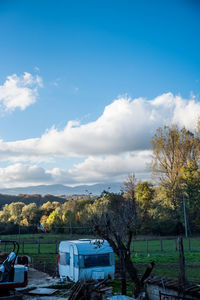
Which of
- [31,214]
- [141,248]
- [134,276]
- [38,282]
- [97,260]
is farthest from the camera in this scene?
[31,214]

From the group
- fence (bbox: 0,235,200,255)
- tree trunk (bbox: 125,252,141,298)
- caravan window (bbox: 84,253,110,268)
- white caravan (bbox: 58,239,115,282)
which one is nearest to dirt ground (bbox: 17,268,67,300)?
white caravan (bbox: 58,239,115,282)

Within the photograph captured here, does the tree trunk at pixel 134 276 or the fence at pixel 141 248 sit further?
the fence at pixel 141 248

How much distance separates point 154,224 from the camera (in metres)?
50.7

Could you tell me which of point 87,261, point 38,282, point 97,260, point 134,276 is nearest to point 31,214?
point 38,282

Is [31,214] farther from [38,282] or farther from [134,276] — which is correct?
[134,276]

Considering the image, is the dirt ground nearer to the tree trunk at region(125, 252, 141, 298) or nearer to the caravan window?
the caravan window

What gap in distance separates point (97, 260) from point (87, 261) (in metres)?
0.55

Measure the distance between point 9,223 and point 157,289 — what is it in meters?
53.9

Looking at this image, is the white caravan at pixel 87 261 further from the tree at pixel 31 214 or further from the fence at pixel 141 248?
the tree at pixel 31 214

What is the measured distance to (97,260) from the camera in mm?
14766

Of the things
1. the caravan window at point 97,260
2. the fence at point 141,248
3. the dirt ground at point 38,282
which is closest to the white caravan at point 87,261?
the caravan window at point 97,260

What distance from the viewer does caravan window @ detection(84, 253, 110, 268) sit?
14471 mm

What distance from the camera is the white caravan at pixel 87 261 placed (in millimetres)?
14305

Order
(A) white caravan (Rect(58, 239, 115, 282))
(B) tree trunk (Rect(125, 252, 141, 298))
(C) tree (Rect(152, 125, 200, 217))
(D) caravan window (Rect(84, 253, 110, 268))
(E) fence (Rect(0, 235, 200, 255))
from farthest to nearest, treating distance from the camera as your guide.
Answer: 1. (C) tree (Rect(152, 125, 200, 217))
2. (E) fence (Rect(0, 235, 200, 255))
3. (D) caravan window (Rect(84, 253, 110, 268))
4. (A) white caravan (Rect(58, 239, 115, 282))
5. (B) tree trunk (Rect(125, 252, 141, 298))
